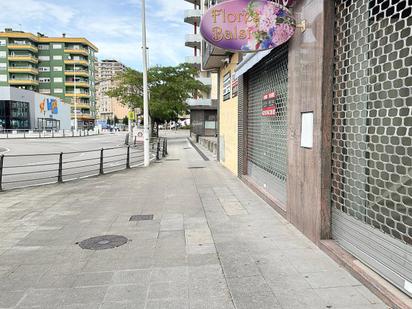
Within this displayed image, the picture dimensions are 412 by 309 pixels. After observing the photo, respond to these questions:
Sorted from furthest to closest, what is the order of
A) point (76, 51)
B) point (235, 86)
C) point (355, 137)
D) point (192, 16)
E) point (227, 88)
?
point (76, 51) < point (192, 16) < point (227, 88) < point (235, 86) < point (355, 137)

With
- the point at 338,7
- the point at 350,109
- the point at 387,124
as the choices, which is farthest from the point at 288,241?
the point at 338,7

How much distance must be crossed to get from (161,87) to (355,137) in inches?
1432

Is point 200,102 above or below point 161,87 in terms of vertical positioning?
below

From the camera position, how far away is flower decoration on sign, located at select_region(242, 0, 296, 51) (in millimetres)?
6227

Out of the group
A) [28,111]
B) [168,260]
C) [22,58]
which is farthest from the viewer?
[22,58]

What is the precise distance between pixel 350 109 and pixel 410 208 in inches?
63.3

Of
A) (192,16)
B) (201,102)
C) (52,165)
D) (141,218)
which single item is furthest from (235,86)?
(192,16)

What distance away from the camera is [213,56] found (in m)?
16.8

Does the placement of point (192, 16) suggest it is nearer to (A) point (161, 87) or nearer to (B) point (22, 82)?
(A) point (161, 87)

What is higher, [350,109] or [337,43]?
[337,43]

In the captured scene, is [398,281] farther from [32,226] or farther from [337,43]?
[32,226]

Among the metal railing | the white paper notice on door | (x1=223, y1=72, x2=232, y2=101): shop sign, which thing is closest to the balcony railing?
the metal railing

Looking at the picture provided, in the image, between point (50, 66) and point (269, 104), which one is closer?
point (269, 104)

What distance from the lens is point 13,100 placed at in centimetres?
7012
